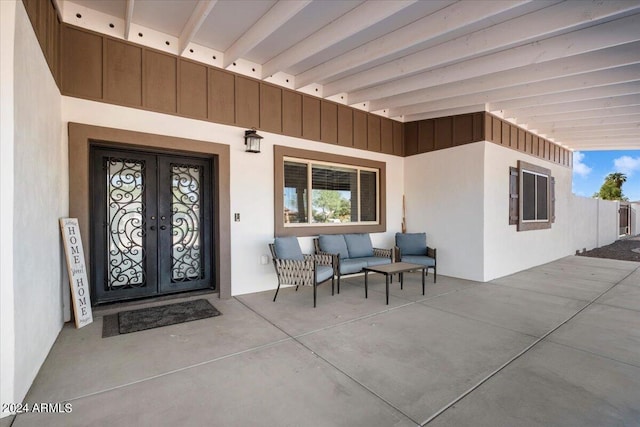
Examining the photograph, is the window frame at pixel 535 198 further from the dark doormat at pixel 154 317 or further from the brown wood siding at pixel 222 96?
the dark doormat at pixel 154 317

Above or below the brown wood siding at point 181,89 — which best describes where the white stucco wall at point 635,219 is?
below

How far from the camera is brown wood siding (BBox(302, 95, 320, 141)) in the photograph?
529 centimetres

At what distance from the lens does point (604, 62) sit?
376cm

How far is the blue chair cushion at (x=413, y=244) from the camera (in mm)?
5883

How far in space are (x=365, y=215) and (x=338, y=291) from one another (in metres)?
2.11

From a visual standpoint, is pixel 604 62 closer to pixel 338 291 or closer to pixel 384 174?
pixel 384 174

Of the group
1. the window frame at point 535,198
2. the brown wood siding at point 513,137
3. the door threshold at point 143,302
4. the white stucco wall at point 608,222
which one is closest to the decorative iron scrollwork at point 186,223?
the door threshold at point 143,302

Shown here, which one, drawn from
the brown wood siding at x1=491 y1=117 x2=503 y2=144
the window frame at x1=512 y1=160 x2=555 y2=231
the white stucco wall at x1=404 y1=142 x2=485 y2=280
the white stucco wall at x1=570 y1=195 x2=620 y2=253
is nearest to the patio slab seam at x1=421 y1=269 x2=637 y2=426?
the white stucco wall at x1=404 y1=142 x2=485 y2=280

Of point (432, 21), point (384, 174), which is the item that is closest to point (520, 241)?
point (384, 174)

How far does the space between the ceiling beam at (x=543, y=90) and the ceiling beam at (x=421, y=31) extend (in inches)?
77.8

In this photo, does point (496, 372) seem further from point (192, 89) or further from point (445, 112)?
point (445, 112)

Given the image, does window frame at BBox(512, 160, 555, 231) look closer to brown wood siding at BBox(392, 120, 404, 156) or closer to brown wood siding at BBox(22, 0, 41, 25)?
brown wood siding at BBox(392, 120, 404, 156)

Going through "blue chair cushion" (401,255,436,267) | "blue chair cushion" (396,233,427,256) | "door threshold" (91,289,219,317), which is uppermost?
"blue chair cushion" (396,233,427,256)

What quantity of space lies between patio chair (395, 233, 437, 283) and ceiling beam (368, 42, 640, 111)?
2576mm
